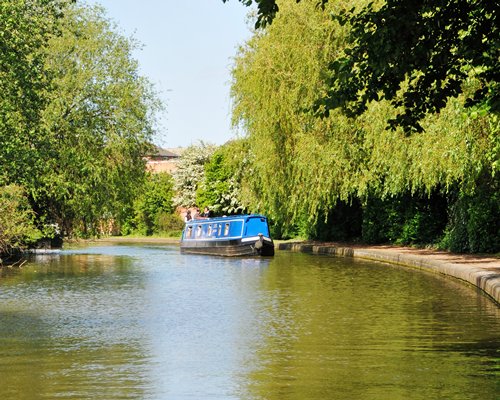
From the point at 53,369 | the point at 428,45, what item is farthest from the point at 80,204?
the point at 53,369

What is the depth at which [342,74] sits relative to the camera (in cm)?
1374

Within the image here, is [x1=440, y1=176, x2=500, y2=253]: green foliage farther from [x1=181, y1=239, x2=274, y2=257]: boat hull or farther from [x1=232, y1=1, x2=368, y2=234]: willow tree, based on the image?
[x1=181, y1=239, x2=274, y2=257]: boat hull

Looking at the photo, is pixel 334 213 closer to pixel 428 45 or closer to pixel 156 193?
pixel 428 45

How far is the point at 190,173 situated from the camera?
250 feet

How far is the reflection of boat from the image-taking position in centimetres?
3638

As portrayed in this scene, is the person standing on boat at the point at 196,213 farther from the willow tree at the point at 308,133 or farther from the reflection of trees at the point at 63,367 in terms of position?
the reflection of trees at the point at 63,367

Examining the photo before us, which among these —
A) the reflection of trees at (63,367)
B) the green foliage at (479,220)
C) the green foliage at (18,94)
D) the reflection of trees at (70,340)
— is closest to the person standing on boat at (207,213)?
the green foliage at (479,220)

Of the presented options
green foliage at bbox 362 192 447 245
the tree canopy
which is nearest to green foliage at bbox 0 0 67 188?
the tree canopy

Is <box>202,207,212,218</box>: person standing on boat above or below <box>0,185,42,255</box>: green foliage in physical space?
above

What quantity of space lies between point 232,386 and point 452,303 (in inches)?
336

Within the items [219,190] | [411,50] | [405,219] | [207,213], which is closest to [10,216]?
[405,219]

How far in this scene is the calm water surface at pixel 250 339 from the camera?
29.1 ft

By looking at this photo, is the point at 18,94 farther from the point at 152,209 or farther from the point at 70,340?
the point at 152,209

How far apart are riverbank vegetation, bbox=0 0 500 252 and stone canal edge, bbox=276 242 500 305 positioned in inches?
53.8
